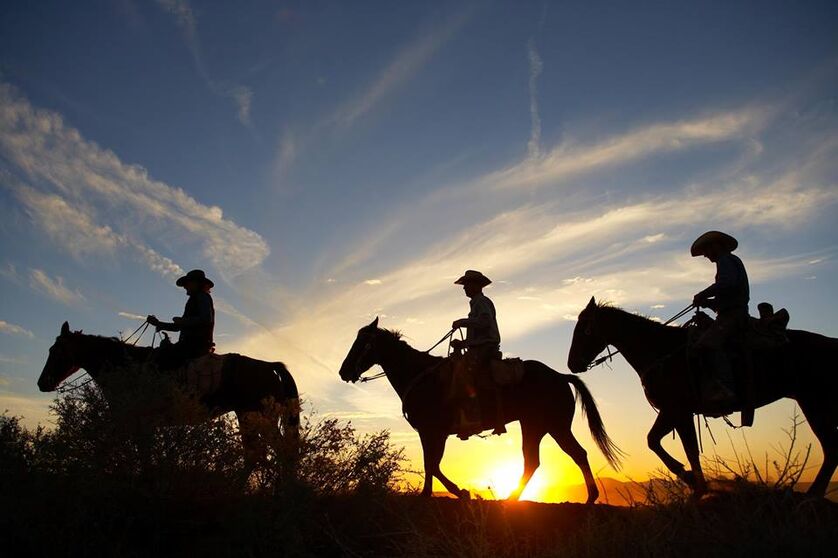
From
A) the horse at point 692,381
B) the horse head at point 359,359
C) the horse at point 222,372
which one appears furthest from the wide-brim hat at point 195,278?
the horse at point 692,381

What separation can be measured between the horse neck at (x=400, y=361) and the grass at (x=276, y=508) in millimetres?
2843

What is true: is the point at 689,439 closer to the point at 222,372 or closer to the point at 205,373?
the point at 222,372

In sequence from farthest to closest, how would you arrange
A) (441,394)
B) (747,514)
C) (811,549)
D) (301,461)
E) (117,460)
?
(441,394)
(301,461)
(117,460)
(747,514)
(811,549)

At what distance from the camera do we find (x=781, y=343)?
791 cm

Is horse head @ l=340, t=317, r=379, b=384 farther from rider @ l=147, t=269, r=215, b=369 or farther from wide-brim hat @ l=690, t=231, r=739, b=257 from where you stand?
wide-brim hat @ l=690, t=231, r=739, b=257

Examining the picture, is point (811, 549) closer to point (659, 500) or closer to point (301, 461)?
point (659, 500)

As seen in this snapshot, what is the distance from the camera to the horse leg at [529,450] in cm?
908

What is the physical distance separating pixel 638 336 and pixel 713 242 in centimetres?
192

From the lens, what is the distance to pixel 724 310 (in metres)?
8.34

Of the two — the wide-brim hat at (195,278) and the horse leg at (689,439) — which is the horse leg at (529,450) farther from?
the wide-brim hat at (195,278)

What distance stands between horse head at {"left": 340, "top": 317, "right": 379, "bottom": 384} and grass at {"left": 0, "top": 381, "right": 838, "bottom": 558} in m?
3.13


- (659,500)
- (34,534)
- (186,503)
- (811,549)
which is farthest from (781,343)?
(34,534)

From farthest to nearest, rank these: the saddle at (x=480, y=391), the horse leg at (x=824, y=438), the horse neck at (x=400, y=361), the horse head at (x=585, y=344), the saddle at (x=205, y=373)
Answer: the horse neck at (x=400, y=361) < the saddle at (x=205, y=373) < the horse head at (x=585, y=344) < the saddle at (x=480, y=391) < the horse leg at (x=824, y=438)

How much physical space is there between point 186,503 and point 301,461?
1.39 metres
